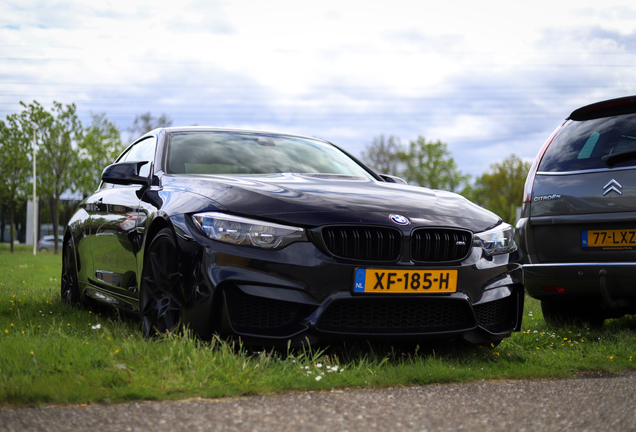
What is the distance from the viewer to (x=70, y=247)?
21.1 ft

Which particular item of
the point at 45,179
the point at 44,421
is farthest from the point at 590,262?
the point at 45,179

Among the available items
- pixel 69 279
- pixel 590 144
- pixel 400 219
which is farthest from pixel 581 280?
pixel 69 279

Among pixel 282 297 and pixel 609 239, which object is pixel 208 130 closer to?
pixel 282 297

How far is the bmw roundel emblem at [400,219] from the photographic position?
377cm

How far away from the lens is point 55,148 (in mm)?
30578

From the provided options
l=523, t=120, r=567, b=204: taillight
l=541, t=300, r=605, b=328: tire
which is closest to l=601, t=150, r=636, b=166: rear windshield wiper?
l=523, t=120, r=567, b=204: taillight

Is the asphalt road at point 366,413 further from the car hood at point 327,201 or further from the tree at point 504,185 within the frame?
the tree at point 504,185

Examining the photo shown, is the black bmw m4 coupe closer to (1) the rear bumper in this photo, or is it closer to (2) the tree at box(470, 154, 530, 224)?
(1) the rear bumper

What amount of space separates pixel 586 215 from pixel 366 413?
2.70 meters

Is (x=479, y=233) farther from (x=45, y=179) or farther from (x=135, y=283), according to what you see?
(x=45, y=179)

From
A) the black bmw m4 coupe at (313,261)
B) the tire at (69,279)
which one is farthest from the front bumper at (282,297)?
the tire at (69,279)

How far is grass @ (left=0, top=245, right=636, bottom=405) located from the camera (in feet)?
10.0

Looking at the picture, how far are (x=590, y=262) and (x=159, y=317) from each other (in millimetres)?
2902

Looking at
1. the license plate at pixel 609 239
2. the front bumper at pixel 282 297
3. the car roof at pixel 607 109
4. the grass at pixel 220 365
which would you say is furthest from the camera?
the car roof at pixel 607 109
